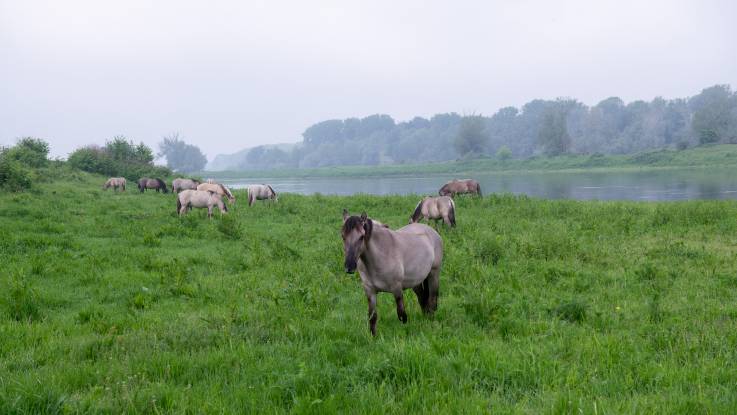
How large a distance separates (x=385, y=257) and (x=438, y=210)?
Answer: 10.9m

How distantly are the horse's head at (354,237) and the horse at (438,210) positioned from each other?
10.9 m

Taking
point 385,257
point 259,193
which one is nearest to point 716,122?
point 259,193

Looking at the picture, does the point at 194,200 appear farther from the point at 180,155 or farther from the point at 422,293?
the point at 180,155

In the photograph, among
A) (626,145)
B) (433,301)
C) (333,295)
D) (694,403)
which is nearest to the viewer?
(694,403)

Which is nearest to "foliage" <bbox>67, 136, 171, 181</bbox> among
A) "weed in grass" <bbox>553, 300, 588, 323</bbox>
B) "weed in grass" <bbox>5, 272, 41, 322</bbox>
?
"weed in grass" <bbox>5, 272, 41, 322</bbox>

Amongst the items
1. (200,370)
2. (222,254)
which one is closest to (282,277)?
(222,254)

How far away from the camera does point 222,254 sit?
12.4 m

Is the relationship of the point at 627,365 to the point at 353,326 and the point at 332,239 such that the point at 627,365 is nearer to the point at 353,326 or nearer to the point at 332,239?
the point at 353,326

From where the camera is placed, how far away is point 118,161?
157 feet

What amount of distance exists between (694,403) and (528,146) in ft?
470

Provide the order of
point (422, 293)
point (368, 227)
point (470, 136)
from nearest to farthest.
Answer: point (368, 227) < point (422, 293) < point (470, 136)

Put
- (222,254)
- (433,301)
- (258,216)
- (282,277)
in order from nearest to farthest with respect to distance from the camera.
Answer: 1. (433,301)
2. (282,277)
3. (222,254)
4. (258,216)

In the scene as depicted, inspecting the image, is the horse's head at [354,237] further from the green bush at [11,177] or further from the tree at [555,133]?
the tree at [555,133]

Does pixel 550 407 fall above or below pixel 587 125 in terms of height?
below
